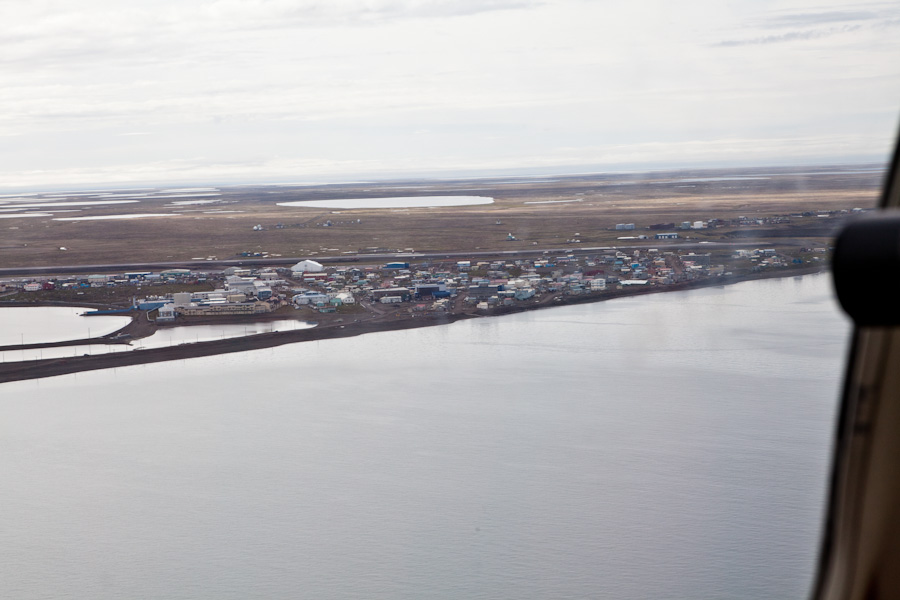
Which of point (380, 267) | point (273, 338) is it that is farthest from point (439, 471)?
point (380, 267)

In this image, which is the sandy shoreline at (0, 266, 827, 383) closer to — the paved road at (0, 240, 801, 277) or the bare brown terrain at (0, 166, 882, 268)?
the bare brown terrain at (0, 166, 882, 268)

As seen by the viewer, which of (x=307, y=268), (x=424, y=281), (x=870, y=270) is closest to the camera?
(x=870, y=270)

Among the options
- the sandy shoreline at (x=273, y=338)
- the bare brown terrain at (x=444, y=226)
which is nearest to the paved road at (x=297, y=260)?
the bare brown terrain at (x=444, y=226)

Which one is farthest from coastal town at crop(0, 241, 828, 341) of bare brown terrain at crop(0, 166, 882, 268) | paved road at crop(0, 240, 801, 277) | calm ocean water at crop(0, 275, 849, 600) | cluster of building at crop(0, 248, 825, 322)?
calm ocean water at crop(0, 275, 849, 600)

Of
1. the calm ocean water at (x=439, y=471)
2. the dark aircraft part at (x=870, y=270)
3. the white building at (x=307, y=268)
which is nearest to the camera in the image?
the dark aircraft part at (x=870, y=270)

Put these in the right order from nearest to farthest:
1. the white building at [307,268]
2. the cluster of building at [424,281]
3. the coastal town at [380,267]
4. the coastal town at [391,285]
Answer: the coastal town at [380,267] → the coastal town at [391,285] → the cluster of building at [424,281] → the white building at [307,268]

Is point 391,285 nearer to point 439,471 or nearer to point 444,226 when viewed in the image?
point 439,471

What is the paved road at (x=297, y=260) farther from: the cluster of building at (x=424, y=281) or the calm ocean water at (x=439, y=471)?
the calm ocean water at (x=439, y=471)

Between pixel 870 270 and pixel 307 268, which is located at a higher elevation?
pixel 870 270
